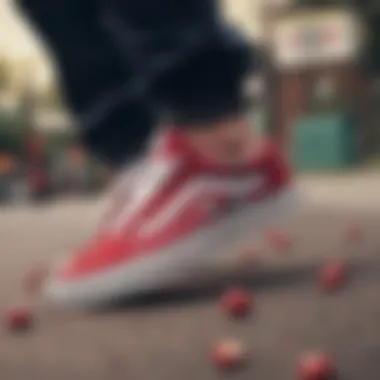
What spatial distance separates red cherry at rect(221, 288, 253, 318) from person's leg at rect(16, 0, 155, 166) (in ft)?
0.63

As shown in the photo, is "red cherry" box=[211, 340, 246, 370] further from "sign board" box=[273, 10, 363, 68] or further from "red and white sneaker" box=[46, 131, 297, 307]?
"sign board" box=[273, 10, 363, 68]

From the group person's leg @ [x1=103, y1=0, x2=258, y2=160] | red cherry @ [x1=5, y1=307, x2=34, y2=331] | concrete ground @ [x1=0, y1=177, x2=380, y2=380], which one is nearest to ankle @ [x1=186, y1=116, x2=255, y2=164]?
person's leg @ [x1=103, y1=0, x2=258, y2=160]

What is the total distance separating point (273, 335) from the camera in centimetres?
67

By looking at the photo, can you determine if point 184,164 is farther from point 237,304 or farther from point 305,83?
point 305,83

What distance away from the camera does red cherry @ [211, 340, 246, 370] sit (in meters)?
0.60

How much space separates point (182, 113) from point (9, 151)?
1.53ft

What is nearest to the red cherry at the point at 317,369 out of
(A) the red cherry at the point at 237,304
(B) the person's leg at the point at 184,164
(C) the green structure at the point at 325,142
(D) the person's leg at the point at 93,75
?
(A) the red cherry at the point at 237,304

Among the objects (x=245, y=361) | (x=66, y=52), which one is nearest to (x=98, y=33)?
(x=66, y=52)

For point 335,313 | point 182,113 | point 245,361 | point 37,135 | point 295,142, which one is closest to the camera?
point 245,361

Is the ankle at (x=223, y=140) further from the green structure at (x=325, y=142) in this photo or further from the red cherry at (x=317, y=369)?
the red cherry at (x=317, y=369)

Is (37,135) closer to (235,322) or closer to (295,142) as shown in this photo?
(295,142)

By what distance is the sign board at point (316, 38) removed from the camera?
1.09 metres

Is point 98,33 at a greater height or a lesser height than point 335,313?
greater

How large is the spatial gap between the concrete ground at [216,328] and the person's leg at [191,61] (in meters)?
0.14
